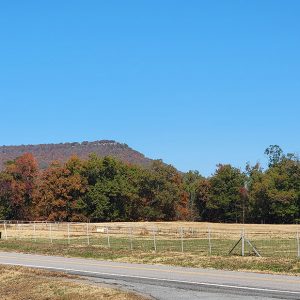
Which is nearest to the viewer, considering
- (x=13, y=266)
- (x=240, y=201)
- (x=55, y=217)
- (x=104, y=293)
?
(x=104, y=293)

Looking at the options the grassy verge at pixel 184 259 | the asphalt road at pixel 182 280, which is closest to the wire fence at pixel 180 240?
the grassy verge at pixel 184 259

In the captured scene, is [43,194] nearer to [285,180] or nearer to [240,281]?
[285,180]

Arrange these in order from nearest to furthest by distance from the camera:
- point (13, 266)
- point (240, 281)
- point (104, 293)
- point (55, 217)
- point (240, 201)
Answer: point (104, 293), point (240, 281), point (13, 266), point (55, 217), point (240, 201)

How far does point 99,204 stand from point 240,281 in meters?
86.2

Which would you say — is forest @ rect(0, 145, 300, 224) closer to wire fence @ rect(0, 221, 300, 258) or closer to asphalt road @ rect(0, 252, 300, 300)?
wire fence @ rect(0, 221, 300, 258)

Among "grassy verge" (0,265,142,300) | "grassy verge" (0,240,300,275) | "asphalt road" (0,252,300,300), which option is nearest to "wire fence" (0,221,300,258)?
"grassy verge" (0,240,300,275)

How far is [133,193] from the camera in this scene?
110m

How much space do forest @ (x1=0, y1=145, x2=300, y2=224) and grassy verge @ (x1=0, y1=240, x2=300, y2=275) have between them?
66181mm

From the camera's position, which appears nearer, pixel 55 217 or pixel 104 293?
pixel 104 293

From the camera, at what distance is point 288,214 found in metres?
103

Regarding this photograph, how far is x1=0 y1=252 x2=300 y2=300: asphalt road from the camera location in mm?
17203

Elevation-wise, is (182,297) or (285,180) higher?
(285,180)

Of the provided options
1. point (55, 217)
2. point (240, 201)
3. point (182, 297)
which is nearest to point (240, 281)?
point (182, 297)

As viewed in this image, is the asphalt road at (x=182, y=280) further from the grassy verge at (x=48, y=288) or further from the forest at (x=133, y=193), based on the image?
the forest at (x=133, y=193)
